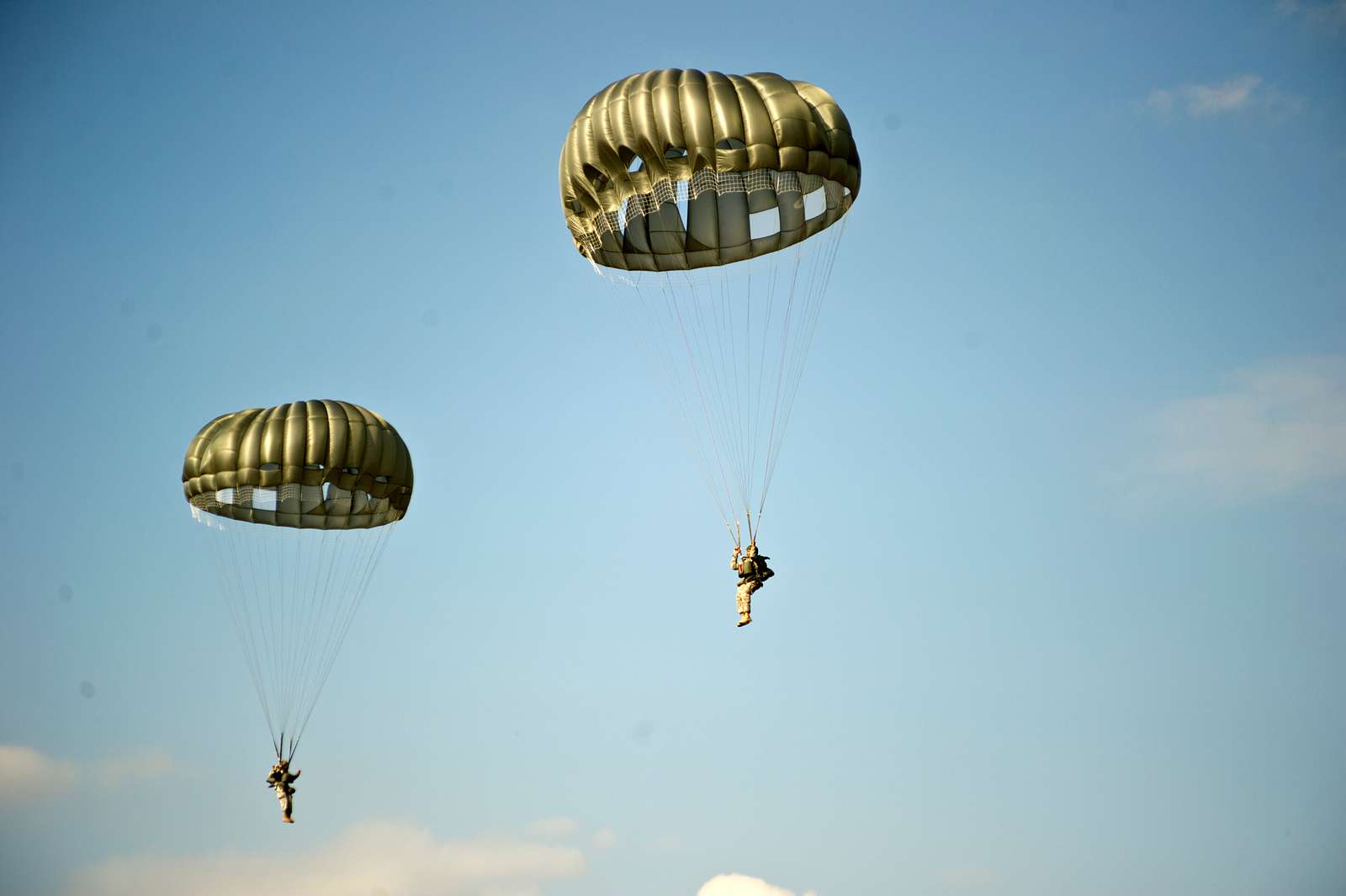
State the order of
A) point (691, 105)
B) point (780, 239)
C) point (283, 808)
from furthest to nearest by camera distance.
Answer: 1. point (283, 808)
2. point (780, 239)
3. point (691, 105)

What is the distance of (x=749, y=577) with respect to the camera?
29.5 metres

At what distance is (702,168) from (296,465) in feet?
39.0

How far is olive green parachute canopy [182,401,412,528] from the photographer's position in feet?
120

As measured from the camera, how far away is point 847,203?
Result: 3186cm

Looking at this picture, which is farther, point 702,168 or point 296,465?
point 296,465

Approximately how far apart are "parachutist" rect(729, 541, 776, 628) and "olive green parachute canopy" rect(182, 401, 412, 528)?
10878 millimetres

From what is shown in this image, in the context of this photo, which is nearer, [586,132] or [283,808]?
[586,132]

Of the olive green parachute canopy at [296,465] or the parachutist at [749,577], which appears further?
the olive green parachute canopy at [296,465]

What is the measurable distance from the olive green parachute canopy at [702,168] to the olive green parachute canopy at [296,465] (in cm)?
826

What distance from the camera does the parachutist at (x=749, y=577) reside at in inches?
1159

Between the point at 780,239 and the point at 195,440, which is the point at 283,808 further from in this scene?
the point at 780,239

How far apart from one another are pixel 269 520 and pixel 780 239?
1333cm

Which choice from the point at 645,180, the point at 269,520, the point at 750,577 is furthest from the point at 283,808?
the point at 645,180

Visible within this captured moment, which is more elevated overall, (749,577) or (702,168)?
(702,168)
